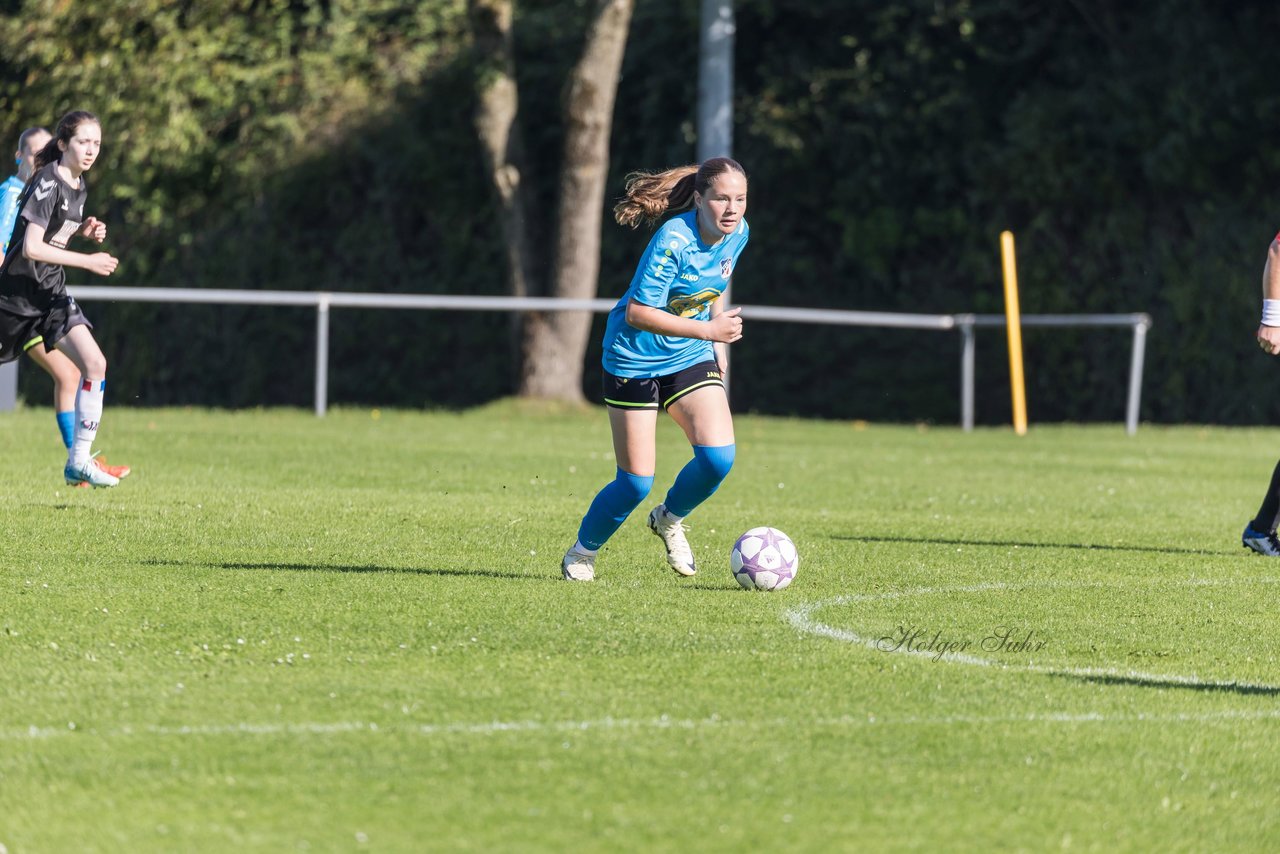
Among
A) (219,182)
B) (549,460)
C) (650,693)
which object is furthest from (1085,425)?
(650,693)

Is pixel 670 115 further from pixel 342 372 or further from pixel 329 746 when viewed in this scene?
Result: pixel 329 746

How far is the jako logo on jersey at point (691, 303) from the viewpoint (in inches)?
327

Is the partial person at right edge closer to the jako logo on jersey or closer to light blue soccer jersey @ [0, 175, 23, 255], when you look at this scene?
the jako logo on jersey

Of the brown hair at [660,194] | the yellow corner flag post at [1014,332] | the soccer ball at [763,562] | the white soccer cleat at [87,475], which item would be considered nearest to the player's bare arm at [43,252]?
the white soccer cleat at [87,475]

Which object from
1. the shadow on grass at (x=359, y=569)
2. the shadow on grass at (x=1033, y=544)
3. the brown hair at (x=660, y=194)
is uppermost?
the brown hair at (x=660, y=194)

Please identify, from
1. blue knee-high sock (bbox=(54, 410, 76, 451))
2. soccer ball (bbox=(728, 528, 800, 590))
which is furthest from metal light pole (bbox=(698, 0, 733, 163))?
soccer ball (bbox=(728, 528, 800, 590))

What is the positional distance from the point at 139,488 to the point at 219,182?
45.9 ft

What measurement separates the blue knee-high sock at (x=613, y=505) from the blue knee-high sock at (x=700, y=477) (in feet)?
0.55

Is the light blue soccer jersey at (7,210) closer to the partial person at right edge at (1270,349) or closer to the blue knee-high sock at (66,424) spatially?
the blue knee-high sock at (66,424)

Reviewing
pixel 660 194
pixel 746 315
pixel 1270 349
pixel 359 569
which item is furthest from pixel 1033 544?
pixel 746 315

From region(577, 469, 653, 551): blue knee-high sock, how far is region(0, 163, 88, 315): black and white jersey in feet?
13.8

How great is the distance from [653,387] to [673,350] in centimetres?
18

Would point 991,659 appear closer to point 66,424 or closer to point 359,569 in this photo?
point 359,569

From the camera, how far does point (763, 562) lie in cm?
832
